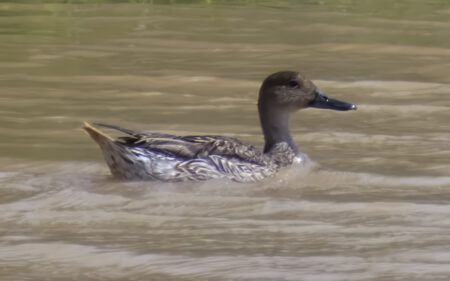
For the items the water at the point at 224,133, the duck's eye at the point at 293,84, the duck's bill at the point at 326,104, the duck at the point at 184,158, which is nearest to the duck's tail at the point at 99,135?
the duck at the point at 184,158

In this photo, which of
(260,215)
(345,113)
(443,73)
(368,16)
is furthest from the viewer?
(368,16)

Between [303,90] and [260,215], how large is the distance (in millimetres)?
1927

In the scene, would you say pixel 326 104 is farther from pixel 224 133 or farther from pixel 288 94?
pixel 224 133

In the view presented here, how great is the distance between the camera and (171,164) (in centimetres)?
801

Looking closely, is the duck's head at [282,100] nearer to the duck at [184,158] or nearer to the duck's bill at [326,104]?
the duck's bill at [326,104]

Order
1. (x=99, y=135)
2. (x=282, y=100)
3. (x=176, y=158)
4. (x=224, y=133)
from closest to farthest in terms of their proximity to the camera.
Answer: (x=99, y=135) < (x=176, y=158) < (x=282, y=100) < (x=224, y=133)

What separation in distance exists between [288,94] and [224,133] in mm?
825

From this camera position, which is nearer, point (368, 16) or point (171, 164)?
point (171, 164)

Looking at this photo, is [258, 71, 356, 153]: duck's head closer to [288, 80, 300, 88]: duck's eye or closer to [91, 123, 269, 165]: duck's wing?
[288, 80, 300, 88]: duck's eye

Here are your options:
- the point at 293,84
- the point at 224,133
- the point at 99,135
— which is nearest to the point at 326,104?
the point at 293,84

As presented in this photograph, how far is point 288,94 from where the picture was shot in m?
8.82

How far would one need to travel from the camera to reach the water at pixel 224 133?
6.17 meters

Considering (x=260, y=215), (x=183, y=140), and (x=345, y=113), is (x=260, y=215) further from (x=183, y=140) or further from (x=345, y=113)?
(x=345, y=113)

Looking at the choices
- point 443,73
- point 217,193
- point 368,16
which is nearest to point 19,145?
point 217,193
